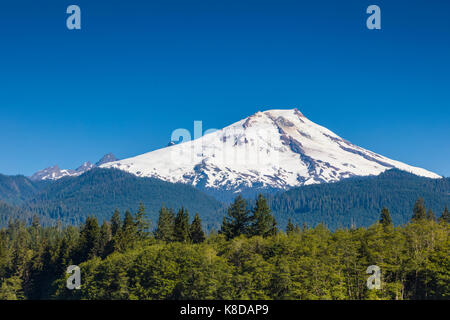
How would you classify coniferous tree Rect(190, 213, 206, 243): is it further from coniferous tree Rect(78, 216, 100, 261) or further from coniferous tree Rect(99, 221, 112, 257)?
coniferous tree Rect(78, 216, 100, 261)

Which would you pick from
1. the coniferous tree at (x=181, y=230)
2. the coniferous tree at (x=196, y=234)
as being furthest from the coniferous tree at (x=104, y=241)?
the coniferous tree at (x=196, y=234)

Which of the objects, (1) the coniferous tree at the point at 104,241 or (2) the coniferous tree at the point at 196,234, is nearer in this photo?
(2) the coniferous tree at the point at 196,234

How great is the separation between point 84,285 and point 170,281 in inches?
777

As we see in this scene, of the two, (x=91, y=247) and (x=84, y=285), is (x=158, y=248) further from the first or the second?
(x=91, y=247)

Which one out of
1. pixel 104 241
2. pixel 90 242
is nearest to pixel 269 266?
pixel 104 241

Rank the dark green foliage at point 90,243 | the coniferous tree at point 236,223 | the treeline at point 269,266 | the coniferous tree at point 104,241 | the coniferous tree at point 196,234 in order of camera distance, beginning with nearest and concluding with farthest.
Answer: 1. the treeline at point 269,266
2. the coniferous tree at point 236,223
3. the coniferous tree at point 196,234
4. the coniferous tree at point 104,241
5. the dark green foliage at point 90,243

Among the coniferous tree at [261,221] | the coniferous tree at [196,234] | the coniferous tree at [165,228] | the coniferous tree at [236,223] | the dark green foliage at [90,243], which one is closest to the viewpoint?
the coniferous tree at [261,221]

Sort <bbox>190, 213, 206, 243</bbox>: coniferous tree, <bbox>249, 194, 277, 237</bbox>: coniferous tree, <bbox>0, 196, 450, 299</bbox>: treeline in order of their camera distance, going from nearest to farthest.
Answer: <bbox>0, 196, 450, 299</bbox>: treeline, <bbox>249, 194, 277, 237</bbox>: coniferous tree, <bbox>190, 213, 206, 243</bbox>: coniferous tree

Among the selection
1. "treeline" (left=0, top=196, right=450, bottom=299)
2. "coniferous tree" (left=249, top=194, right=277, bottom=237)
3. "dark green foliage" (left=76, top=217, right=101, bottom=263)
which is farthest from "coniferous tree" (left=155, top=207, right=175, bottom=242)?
"coniferous tree" (left=249, top=194, right=277, bottom=237)

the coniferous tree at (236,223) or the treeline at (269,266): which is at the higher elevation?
the coniferous tree at (236,223)

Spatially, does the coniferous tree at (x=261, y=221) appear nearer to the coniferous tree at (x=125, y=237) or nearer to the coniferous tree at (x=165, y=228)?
the coniferous tree at (x=165, y=228)

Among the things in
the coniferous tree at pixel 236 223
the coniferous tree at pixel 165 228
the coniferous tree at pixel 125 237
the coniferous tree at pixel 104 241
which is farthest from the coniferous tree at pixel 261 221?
the coniferous tree at pixel 104 241

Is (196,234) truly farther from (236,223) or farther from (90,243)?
(90,243)
